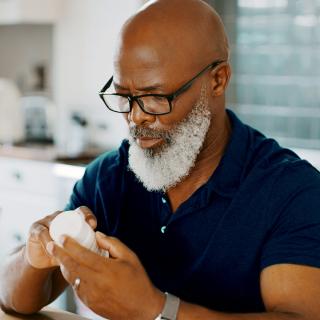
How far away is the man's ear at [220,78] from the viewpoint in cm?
133

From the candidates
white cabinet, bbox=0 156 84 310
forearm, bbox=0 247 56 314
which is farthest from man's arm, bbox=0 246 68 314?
white cabinet, bbox=0 156 84 310

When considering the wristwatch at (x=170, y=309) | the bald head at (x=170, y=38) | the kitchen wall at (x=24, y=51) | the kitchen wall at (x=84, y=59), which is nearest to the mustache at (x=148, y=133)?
the bald head at (x=170, y=38)

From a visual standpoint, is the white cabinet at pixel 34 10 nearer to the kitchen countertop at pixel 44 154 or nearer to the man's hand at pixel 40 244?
the kitchen countertop at pixel 44 154

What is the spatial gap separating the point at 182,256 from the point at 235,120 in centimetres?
30

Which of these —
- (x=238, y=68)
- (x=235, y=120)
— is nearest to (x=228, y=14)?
(x=238, y=68)

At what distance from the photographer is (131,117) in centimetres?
126

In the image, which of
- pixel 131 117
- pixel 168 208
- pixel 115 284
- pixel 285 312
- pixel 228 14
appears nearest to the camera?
pixel 115 284

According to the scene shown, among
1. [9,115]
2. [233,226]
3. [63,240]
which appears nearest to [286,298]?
[233,226]

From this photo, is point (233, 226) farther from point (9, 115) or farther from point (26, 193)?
point (9, 115)

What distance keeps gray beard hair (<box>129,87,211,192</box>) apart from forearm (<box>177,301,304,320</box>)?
12.2 inches

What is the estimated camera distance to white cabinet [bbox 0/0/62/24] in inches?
149

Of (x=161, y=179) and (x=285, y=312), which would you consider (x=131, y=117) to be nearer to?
(x=161, y=179)

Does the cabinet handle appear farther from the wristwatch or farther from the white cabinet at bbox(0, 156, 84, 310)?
the wristwatch

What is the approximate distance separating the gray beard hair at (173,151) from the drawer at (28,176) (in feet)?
6.55
